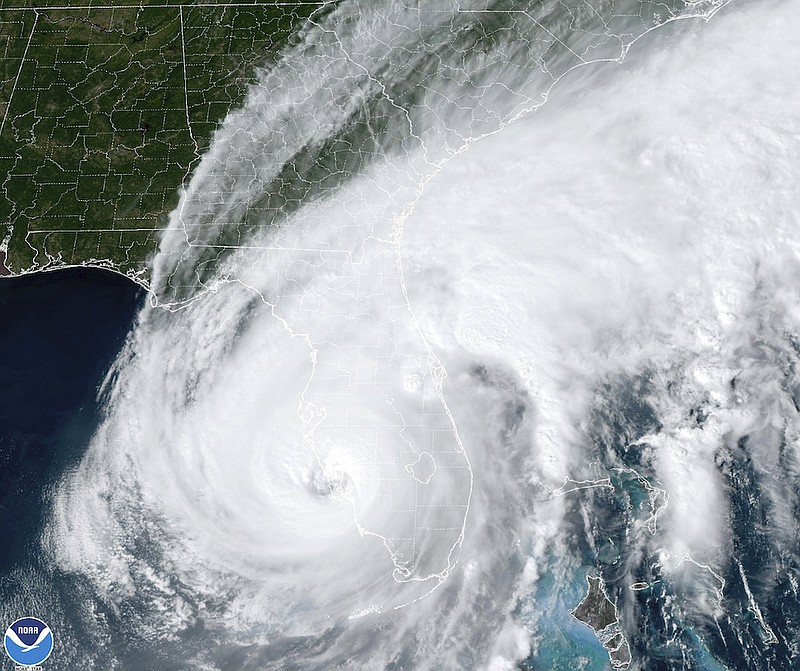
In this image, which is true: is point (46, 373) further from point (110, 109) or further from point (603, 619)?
point (603, 619)

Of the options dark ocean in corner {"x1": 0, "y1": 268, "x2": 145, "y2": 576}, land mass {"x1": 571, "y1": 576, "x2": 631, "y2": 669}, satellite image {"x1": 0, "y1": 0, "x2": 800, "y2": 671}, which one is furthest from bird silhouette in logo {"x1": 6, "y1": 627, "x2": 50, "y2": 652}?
land mass {"x1": 571, "y1": 576, "x2": 631, "y2": 669}

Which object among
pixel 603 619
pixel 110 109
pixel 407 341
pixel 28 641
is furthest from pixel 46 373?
pixel 603 619

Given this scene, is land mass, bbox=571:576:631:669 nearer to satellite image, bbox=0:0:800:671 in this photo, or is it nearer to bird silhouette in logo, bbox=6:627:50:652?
satellite image, bbox=0:0:800:671

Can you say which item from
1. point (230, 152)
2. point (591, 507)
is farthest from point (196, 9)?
point (591, 507)

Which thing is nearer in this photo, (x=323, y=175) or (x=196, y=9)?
(x=323, y=175)

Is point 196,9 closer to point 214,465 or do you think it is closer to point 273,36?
Result: point 273,36

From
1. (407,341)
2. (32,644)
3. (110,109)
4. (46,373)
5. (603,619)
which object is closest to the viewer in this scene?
(603,619)
